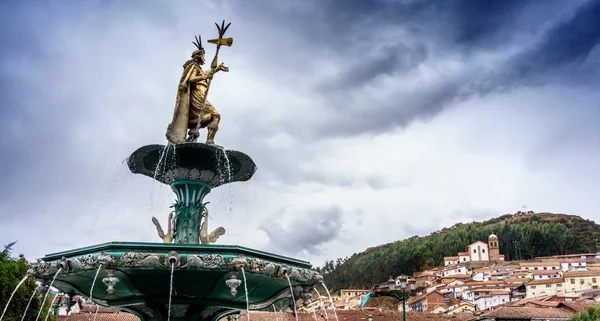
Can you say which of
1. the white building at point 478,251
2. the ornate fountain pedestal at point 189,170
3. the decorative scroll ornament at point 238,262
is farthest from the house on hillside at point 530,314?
the white building at point 478,251

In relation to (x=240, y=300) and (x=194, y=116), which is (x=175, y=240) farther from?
(x=194, y=116)

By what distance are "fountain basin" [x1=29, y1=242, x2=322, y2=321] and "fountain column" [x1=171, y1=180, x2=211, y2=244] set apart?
Result: 1129 millimetres

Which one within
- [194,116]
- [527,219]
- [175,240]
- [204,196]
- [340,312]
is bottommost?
[340,312]

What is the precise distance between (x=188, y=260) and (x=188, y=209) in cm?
231

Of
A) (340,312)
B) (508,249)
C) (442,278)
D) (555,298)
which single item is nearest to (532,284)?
(555,298)

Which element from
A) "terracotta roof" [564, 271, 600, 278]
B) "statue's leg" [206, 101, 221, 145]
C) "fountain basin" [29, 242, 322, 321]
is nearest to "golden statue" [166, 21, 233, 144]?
"statue's leg" [206, 101, 221, 145]

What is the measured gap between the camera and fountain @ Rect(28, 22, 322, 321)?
21.6 ft

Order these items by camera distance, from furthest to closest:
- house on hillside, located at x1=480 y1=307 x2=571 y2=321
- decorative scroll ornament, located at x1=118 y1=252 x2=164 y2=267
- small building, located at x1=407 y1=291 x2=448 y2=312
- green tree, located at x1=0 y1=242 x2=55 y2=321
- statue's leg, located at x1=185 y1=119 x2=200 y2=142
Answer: small building, located at x1=407 y1=291 x2=448 y2=312
house on hillside, located at x1=480 y1=307 x2=571 y2=321
green tree, located at x1=0 y1=242 x2=55 y2=321
statue's leg, located at x1=185 y1=119 x2=200 y2=142
decorative scroll ornament, located at x1=118 y1=252 x2=164 y2=267

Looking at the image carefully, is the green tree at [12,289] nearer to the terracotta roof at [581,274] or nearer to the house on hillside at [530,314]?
the house on hillside at [530,314]

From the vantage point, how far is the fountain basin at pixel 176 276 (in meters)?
6.55

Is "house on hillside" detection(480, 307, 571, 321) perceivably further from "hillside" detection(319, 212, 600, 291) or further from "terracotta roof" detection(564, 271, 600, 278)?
"hillside" detection(319, 212, 600, 291)

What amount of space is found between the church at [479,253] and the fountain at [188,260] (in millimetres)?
128342

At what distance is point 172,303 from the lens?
7793 mm

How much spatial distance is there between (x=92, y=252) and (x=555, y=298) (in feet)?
209
